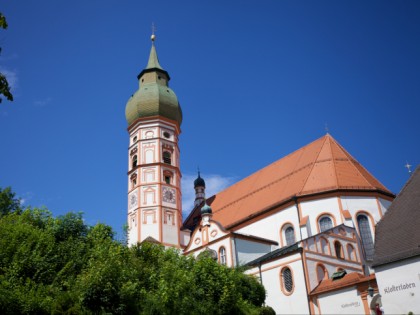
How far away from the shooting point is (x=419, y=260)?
20859mm

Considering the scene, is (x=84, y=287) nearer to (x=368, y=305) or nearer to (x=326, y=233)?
(x=368, y=305)

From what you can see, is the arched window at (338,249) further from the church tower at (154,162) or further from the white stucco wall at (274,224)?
the church tower at (154,162)

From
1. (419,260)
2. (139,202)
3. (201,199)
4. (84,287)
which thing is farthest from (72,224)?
(201,199)

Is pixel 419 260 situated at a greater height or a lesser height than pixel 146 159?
lesser

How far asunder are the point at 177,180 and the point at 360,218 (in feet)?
55.7

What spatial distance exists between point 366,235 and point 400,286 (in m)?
11.6

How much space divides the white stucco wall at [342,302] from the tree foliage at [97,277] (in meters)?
3.28

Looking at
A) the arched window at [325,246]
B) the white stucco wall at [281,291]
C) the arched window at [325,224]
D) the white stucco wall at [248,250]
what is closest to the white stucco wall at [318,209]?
the arched window at [325,224]

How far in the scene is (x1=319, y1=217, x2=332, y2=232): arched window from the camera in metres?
33.2

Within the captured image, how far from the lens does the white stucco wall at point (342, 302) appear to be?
79.3 feet

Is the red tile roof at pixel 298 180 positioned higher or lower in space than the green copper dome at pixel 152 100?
lower

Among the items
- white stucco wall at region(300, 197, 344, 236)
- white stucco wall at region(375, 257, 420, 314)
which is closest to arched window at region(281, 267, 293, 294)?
white stucco wall at region(300, 197, 344, 236)

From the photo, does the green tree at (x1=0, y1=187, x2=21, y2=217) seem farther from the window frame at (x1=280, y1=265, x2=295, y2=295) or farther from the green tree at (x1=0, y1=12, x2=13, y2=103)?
the green tree at (x1=0, y1=12, x2=13, y2=103)

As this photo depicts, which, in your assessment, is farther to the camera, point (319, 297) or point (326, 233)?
point (326, 233)
